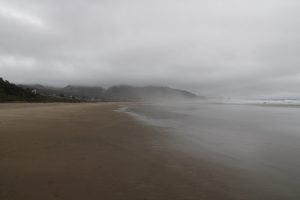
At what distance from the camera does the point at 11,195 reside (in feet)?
14.4

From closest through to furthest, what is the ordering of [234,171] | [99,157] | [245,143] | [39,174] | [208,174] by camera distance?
[39,174], [208,174], [234,171], [99,157], [245,143]

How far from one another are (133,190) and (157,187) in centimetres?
56

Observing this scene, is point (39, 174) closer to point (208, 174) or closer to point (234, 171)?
point (208, 174)

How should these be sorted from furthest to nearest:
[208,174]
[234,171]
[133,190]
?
[234,171]
[208,174]
[133,190]

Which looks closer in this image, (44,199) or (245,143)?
(44,199)

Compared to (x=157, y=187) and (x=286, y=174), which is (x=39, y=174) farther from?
(x=286, y=174)

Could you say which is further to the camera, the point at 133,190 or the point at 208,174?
the point at 208,174

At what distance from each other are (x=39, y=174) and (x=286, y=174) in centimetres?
644

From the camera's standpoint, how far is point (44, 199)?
427 cm

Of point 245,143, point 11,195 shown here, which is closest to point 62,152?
point 11,195

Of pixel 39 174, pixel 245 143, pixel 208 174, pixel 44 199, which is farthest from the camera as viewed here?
pixel 245 143

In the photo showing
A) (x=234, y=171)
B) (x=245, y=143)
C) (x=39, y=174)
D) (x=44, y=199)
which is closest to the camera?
(x=44, y=199)

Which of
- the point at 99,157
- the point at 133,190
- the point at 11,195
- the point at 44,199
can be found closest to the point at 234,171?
the point at 133,190

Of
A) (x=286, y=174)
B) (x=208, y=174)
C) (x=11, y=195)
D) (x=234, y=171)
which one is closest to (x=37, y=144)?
(x=11, y=195)
